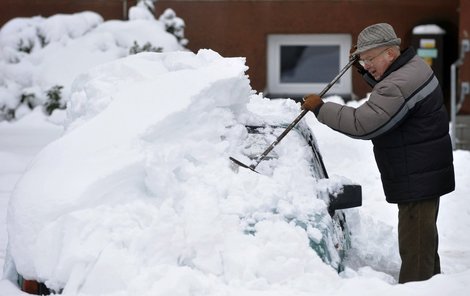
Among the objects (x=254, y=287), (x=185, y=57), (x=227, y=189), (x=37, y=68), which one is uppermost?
(x=185, y=57)

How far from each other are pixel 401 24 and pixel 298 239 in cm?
1081

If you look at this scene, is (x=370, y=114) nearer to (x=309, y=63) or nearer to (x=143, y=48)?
(x=143, y=48)

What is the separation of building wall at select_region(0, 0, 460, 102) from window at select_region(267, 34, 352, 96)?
0.21m

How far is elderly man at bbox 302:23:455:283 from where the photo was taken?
513 centimetres

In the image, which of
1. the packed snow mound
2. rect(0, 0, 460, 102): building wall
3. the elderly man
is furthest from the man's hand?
rect(0, 0, 460, 102): building wall

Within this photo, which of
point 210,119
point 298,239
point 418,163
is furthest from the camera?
point 418,163

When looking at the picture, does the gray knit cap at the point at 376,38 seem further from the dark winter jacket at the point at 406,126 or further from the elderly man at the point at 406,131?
the dark winter jacket at the point at 406,126

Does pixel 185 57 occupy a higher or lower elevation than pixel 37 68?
higher

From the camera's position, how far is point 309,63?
15.3 meters

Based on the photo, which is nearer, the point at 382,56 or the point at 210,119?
the point at 210,119

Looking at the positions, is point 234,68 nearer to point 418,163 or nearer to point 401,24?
point 418,163

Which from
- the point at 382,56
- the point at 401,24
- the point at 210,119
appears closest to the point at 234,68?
the point at 210,119

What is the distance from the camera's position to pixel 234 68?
519 cm

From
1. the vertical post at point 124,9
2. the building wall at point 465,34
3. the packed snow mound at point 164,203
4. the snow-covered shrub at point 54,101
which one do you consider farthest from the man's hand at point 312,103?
the vertical post at point 124,9
